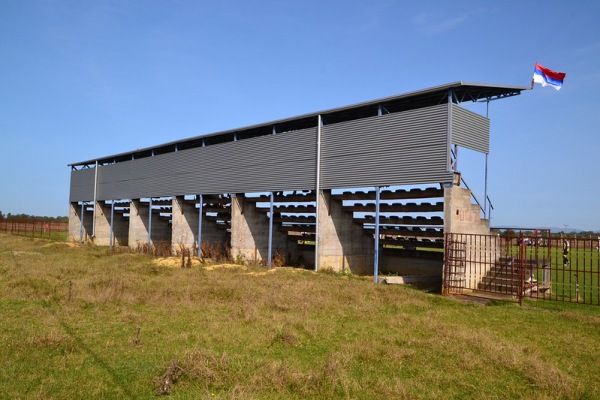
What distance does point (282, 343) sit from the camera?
8141 mm

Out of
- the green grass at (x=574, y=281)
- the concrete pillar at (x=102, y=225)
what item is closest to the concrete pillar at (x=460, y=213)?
the green grass at (x=574, y=281)

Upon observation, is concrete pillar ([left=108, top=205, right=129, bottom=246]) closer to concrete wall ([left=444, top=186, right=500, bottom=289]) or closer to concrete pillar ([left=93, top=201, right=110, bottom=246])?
concrete pillar ([left=93, top=201, right=110, bottom=246])

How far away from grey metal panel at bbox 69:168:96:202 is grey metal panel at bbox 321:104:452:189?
89.3 ft

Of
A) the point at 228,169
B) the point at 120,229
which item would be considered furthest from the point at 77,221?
the point at 228,169

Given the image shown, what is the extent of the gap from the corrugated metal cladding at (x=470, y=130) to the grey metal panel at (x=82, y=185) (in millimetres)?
32728

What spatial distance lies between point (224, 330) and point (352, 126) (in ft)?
38.6

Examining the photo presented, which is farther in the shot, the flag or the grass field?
the flag

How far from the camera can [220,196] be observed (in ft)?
87.2

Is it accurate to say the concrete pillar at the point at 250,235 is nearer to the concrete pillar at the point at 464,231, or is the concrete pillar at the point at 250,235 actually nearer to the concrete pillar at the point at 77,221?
the concrete pillar at the point at 464,231

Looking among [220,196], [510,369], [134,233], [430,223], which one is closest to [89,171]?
[134,233]

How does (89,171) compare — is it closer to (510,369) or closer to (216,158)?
(216,158)

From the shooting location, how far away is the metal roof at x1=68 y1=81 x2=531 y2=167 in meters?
15.6

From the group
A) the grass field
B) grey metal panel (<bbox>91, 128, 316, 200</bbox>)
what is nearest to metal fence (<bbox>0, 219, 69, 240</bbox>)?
grey metal panel (<bbox>91, 128, 316, 200</bbox>)

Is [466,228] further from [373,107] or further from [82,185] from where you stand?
[82,185]
